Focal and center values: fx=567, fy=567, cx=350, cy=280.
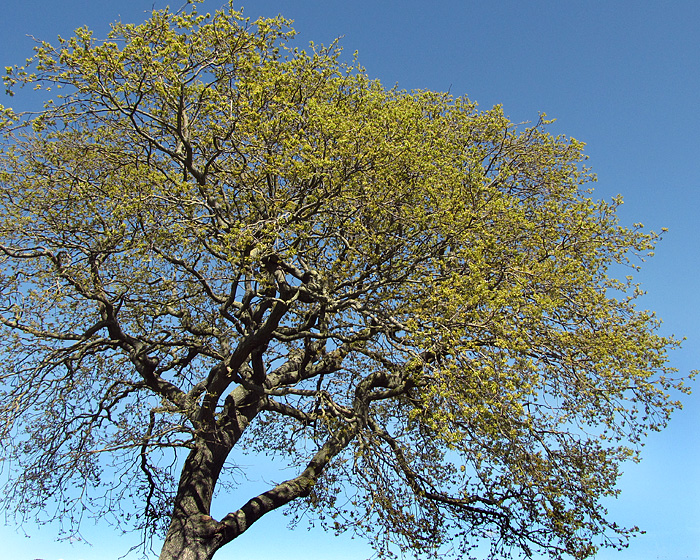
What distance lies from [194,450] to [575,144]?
14.3 meters

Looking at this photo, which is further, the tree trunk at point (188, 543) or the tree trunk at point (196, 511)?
the tree trunk at point (196, 511)

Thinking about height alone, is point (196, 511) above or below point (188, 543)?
above

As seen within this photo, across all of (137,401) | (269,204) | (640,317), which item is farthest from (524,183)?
(137,401)

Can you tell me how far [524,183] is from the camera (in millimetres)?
17656

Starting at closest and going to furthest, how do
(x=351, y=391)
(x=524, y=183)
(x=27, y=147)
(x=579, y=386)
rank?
(x=579, y=386) → (x=27, y=147) → (x=351, y=391) → (x=524, y=183)

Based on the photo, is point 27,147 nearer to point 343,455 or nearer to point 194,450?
point 194,450

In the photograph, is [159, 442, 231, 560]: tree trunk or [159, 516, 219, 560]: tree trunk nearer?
[159, 516, 219, 560]: tree trunk

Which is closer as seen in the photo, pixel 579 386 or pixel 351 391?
pixel 579 386

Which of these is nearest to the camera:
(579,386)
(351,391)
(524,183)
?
(579,386)

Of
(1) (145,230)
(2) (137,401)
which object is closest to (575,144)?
(1) (145,230)

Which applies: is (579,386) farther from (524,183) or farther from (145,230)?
(145,230)

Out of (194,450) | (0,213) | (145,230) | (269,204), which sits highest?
(0,213)

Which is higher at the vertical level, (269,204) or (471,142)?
(471,142)

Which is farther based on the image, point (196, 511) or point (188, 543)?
point (196, 511)
